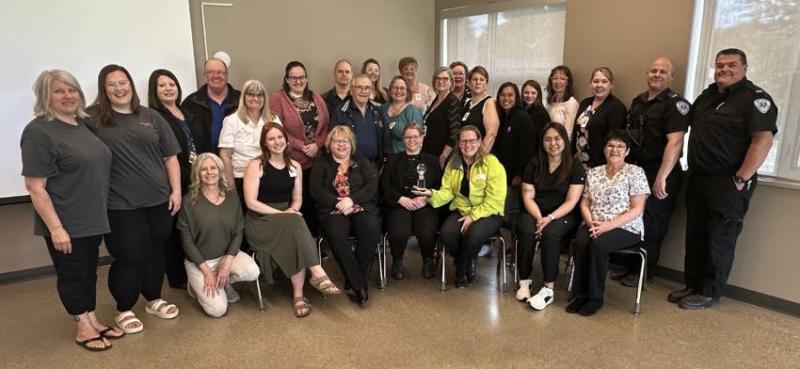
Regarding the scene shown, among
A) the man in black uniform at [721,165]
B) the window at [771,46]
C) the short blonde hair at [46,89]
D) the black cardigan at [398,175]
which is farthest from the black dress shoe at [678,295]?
the short blonde hair at [46,89]

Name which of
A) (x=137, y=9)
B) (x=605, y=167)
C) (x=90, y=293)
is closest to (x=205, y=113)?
(x=137, y=9)

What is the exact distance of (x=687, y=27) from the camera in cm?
323

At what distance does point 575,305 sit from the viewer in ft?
10.1

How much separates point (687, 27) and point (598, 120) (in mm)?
785

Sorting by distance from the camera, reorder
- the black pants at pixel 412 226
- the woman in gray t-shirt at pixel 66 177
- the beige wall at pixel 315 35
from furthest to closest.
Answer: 1. the beige wall at pixel 315 35
2. the black pants at pixel 412 226
3. the woman in gray t-shirt at pixel 66 177

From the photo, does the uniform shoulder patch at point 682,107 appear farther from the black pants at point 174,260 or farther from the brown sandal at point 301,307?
the black pants at point 174,260

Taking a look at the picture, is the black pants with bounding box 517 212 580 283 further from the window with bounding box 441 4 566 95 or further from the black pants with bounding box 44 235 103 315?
the black pants with bounding box 44 235 103 315

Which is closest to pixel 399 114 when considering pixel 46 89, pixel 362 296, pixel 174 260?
pixel 362 296

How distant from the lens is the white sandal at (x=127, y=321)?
284 cm

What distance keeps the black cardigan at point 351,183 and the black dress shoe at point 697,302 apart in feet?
6.64

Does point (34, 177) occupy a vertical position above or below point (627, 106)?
below

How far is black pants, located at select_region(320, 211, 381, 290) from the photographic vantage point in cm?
317

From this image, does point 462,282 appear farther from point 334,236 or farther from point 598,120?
point 598,120

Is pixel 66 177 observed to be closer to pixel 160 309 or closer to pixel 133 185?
pixel 133 185
